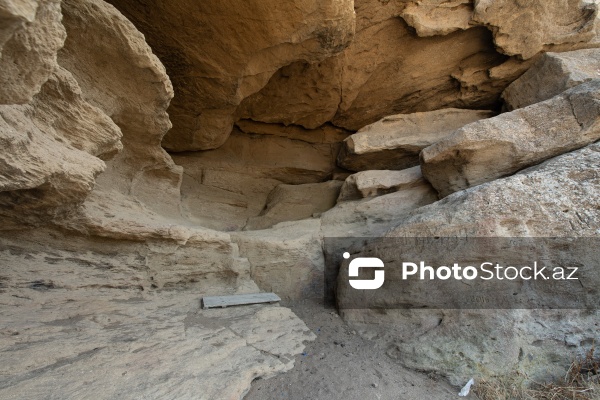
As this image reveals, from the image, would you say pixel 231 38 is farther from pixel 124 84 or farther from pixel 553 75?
pixel 553 75

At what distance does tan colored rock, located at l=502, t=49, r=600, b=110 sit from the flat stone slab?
5.59 m

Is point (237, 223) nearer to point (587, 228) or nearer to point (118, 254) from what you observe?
point (118, 254)

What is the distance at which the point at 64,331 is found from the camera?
8.94ft

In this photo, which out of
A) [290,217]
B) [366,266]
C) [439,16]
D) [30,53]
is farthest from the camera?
[290,217]

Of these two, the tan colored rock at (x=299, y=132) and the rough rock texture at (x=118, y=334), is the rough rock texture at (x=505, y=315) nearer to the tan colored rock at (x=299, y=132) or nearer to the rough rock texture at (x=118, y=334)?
the rough rock texture at (x=118, y=334)

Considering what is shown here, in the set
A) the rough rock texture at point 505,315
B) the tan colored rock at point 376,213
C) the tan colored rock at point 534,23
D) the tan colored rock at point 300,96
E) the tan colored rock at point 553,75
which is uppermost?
the tan colored rock at point 534,23

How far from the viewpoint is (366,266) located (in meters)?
4.08

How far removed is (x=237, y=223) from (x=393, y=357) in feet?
13.2

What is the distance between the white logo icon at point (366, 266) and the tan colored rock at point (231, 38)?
10.7 feet

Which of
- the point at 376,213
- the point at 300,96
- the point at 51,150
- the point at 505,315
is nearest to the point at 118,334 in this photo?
the point at 51,150

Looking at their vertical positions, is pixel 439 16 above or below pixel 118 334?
above

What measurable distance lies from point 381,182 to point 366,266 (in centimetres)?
206

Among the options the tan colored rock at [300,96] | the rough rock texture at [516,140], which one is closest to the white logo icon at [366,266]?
the rough rock texture at [516,140]

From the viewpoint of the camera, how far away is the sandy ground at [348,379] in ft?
8.97
